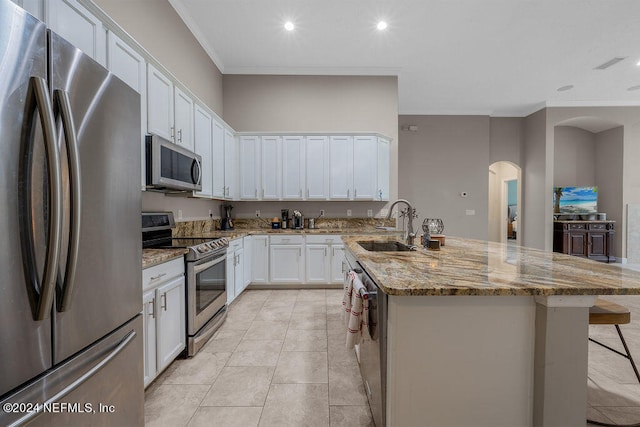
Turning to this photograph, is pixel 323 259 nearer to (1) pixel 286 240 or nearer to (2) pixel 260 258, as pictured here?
(1) pixel 286 240

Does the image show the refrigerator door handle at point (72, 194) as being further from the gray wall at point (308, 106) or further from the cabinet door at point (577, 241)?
the cabinet door at point (577, 241)

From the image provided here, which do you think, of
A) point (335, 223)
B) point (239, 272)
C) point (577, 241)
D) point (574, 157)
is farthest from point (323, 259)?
point (574, 157)

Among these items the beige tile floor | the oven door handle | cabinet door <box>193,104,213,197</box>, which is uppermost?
cabinet door <box>193,104,213,197</box>

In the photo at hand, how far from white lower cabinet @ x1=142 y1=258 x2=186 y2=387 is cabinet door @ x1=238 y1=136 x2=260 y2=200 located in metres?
2.39

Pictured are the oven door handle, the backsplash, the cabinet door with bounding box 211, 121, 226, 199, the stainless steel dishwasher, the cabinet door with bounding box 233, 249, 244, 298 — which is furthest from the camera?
the backsplash

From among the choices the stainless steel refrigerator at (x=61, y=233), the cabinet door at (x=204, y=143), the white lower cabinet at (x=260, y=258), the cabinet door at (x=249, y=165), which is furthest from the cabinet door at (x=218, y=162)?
the stainless steel refrigerator at (x=61, y=233)

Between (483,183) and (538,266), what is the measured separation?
579 centimetres

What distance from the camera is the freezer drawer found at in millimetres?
806

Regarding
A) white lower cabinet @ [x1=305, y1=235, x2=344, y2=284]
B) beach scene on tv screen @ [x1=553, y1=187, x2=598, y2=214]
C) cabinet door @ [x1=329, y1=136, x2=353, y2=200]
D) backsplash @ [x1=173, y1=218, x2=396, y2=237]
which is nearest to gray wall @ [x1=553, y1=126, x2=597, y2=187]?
beach scene on tv screen @ [x1=553, y1=187, x2=598, y2=214]

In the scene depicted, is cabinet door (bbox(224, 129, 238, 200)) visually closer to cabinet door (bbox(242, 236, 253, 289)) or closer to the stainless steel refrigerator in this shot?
cabinet door (bbox(242, 236, 253, 289))

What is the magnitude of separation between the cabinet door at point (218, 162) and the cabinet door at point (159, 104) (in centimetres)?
103

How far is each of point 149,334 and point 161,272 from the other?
397 millimetres

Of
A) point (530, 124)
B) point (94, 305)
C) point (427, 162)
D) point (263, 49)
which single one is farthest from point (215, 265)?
point (530, 124)

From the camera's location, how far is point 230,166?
Answer: 4.11 meters
